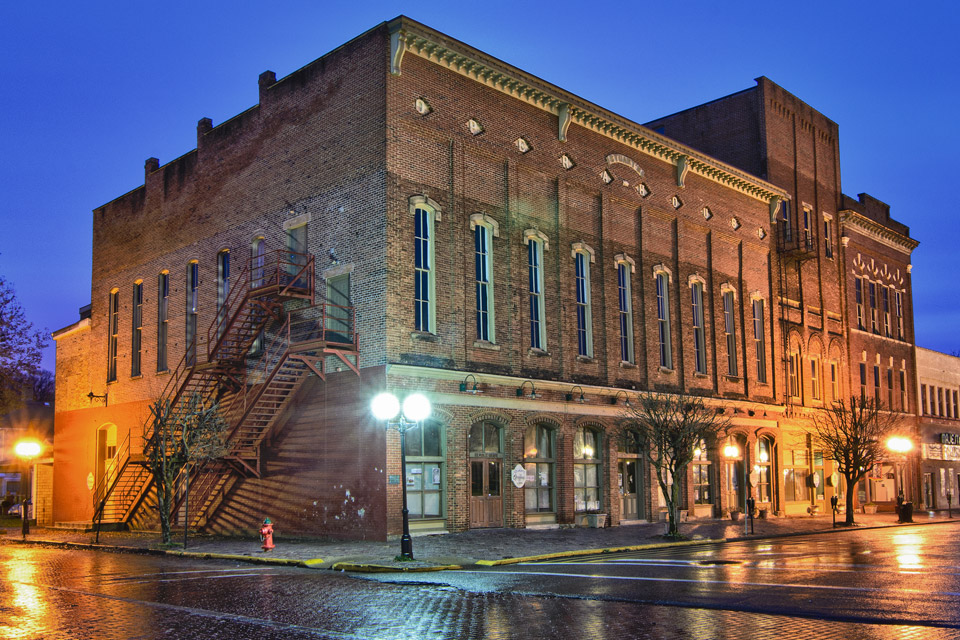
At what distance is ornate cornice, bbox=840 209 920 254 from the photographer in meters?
46.2

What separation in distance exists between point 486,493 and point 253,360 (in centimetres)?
850

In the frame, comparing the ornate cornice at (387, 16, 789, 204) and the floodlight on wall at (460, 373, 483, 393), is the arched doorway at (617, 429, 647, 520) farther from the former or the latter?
the ornate cornice at (387, 16, 789, 204)

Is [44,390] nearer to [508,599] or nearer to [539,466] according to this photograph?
[539,466]

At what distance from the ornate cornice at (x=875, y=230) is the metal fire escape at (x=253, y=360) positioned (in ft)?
104

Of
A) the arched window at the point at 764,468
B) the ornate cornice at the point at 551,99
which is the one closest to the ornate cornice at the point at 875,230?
the ornate cornice at the point at 551,99

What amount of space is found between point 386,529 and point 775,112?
30.4 m

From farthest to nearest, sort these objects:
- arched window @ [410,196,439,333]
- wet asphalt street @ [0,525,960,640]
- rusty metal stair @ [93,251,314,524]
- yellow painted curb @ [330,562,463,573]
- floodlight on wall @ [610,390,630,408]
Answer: floodlight on wall @ [610,390,630,408] < rusty metal stair @ [93,251,314,524] < arched window @ [410,196,439,333] < yellow painted curb @ [330,562,463,573] < wet asphalt street @ [0,525,960,640]

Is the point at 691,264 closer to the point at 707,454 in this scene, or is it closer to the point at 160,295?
Answer: the point at 707,454

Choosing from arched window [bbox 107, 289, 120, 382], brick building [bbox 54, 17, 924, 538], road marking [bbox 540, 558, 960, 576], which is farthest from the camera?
arched window [bbox 107, 289, 120, 382]

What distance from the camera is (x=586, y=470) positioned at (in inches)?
1172

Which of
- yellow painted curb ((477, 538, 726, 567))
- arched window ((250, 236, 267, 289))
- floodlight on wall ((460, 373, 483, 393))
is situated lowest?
yellow painted curb ((477, 538, 726, 567))

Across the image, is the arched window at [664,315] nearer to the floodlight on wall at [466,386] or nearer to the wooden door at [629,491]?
the wooden door at [629,491]

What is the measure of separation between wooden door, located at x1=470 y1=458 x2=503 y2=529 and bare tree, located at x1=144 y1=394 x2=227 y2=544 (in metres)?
7.11

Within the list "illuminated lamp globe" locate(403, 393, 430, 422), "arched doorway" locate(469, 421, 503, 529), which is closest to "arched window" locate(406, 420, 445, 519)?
"arched doorway" locate(469, 421, 503, 529)
